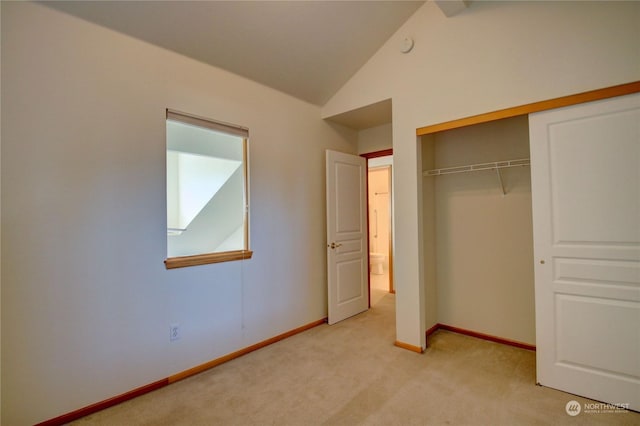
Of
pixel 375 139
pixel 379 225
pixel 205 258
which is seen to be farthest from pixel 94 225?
pixel 379 225

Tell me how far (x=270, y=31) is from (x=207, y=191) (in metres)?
1.98

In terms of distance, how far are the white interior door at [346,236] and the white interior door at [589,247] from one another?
199 cm

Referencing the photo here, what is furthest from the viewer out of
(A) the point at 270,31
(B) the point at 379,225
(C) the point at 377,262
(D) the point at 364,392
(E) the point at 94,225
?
(B) the point at 379,225

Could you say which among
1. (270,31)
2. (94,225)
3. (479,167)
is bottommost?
(94,225)

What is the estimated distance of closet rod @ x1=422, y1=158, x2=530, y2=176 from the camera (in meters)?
2.72

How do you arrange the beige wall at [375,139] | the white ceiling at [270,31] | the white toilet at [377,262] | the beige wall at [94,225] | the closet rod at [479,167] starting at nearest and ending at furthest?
the beige wall at [94,225] < the white ceiling at [270,31] < the closet rod at [479,167] < the beige wall at [375,139] < the white toilet at [377,262]

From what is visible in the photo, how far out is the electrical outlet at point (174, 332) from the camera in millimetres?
2391

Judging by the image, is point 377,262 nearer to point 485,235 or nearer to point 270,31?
point 485,235

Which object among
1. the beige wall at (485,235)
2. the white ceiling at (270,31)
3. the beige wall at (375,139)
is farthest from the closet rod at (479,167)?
the white ceiling at (270,31)

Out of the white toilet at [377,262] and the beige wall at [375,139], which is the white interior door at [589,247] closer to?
the beige wall at [375,139]

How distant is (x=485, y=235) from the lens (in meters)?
3.12

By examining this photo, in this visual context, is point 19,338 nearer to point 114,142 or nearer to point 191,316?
point 191,316

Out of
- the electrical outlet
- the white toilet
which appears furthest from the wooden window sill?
the white toilet

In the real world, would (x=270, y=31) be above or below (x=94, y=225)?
above
